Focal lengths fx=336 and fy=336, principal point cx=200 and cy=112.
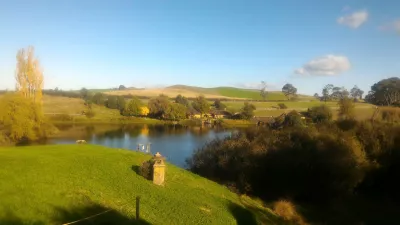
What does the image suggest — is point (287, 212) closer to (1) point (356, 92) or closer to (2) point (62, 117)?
(2) point (62, 117)

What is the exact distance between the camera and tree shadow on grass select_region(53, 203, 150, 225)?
1141 centimetres

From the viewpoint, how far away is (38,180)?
1435 centimetres

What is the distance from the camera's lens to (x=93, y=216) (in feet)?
39.3

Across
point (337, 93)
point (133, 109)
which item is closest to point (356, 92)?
point (337, 93)

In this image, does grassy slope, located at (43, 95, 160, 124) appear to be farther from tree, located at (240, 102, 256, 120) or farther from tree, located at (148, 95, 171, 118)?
tree, located at (240, 102, 256, 120)

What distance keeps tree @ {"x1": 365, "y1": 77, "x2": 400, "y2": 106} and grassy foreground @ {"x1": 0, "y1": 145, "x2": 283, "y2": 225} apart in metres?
64.4

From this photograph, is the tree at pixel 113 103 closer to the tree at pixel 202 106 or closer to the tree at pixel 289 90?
the tree at pixel 202 106

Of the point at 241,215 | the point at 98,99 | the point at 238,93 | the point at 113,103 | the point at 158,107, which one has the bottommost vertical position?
the point at 241,215

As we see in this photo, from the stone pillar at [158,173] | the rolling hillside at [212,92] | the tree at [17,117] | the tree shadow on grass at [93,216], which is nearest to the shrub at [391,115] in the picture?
the stone pillar at [158,173]

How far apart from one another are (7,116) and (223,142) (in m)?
28.1

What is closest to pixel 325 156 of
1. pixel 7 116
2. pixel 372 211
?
pixel 372 211

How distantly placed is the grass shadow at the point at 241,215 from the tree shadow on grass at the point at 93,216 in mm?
5961

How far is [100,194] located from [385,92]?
290 ft

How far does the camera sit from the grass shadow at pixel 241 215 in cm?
1722
